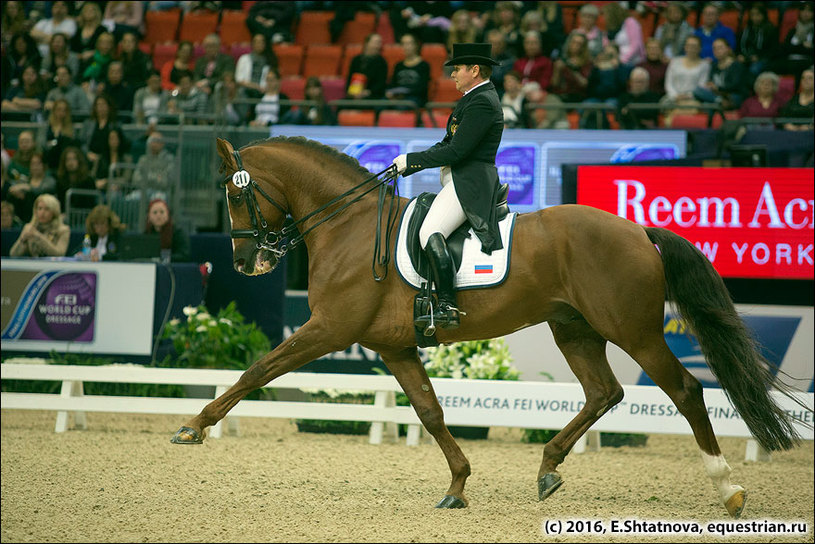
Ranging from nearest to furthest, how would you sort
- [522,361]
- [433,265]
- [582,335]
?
[433,265]
[582,335]
[522,361]

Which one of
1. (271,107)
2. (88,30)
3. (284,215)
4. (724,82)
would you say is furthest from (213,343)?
(88,30)

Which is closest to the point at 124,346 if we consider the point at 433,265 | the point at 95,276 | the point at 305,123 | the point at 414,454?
the point at 95,276

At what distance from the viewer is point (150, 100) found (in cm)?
1458

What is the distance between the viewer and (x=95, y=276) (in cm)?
1009

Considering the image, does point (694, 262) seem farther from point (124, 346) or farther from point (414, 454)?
point (124, 346)

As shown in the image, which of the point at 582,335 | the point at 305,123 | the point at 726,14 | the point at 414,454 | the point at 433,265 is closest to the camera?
the point at 433,265

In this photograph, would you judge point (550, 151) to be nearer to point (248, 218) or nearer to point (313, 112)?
point (313, 112)

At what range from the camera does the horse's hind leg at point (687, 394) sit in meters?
5.70

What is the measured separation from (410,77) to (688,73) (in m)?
3.85

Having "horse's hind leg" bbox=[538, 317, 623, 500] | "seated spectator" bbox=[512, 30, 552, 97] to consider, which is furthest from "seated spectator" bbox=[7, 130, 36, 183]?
"horse's hind leg" bbox=[538, 317, 623, 500]

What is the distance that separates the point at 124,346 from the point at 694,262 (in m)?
6.35

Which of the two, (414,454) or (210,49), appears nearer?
(414,454)

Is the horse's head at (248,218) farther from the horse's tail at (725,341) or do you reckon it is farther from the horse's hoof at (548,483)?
the horse's tail at (725,341)

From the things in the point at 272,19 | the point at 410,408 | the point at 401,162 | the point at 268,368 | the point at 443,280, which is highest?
the point at 272,19
